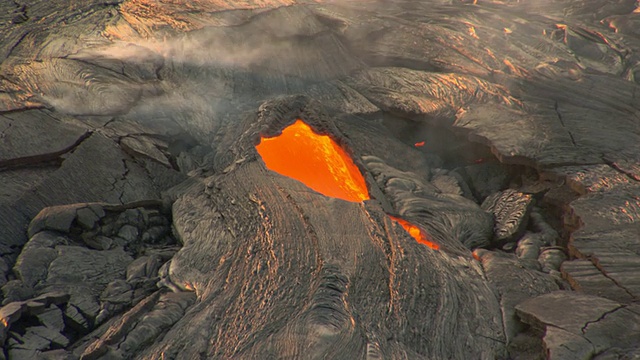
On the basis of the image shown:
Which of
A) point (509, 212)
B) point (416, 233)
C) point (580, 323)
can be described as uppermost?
point (580, 323)

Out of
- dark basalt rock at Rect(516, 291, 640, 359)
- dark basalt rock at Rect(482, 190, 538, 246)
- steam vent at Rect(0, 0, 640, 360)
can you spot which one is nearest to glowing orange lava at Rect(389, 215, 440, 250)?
steam vent at Rect(0, 0, 640, 360)

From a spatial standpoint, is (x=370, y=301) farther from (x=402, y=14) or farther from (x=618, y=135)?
(x=402, y=14)

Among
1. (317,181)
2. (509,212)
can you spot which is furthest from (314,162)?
(509,212)

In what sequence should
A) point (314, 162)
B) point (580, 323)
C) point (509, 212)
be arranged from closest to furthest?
point (580, 323) → point (509, 212) → point (314, 162)

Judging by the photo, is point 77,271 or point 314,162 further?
point 314,162

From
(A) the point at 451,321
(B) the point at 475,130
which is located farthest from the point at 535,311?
(B) the point at 475,130

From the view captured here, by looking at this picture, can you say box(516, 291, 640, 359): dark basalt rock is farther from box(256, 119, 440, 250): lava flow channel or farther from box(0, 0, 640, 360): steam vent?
box(256, 119, 440, 250): lava flow channel

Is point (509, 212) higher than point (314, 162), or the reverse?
point (314, 162)

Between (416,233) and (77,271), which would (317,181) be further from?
(77,271)

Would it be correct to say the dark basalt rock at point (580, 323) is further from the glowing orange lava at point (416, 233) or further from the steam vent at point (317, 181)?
the glowing orange lava at point (416, 233)
